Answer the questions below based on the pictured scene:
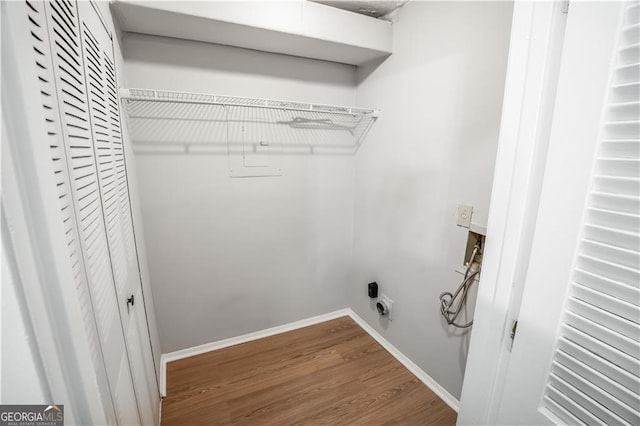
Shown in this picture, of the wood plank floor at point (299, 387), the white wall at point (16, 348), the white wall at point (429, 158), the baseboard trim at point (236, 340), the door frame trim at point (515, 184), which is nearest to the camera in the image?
the white wall at point (16, 348)

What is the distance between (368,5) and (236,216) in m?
1.59

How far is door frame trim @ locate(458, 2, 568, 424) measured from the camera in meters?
0.66

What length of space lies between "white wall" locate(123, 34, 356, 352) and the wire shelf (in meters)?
0.09

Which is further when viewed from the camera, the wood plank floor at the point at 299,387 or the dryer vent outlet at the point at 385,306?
the dryer vent outlet at the point at 385,306

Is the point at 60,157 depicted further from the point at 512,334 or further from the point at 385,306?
the point at 385,306

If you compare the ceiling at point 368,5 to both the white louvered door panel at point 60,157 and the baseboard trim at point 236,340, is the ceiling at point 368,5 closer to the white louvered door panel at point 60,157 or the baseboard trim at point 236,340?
the white louvered door panel at point 60,157

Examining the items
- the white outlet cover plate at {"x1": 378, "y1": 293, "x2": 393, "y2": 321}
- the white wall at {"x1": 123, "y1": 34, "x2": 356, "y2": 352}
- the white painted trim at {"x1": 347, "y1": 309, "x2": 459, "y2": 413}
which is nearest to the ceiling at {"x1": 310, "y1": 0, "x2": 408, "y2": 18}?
the white wall at {"x1": 123, "y1": 34, "x2": 356, "y2": 352}

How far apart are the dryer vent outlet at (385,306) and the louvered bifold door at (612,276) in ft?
4.57

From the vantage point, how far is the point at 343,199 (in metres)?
2.31

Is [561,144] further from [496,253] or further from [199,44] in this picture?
[199,44]

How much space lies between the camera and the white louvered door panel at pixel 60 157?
492 millimetres

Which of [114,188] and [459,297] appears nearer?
[114,188]

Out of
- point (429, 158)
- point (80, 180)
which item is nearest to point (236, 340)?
point (80, 180)

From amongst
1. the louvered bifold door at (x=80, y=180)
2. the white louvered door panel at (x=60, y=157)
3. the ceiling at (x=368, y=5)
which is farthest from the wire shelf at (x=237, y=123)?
the white louvered door panel at (x=60, y=157)
